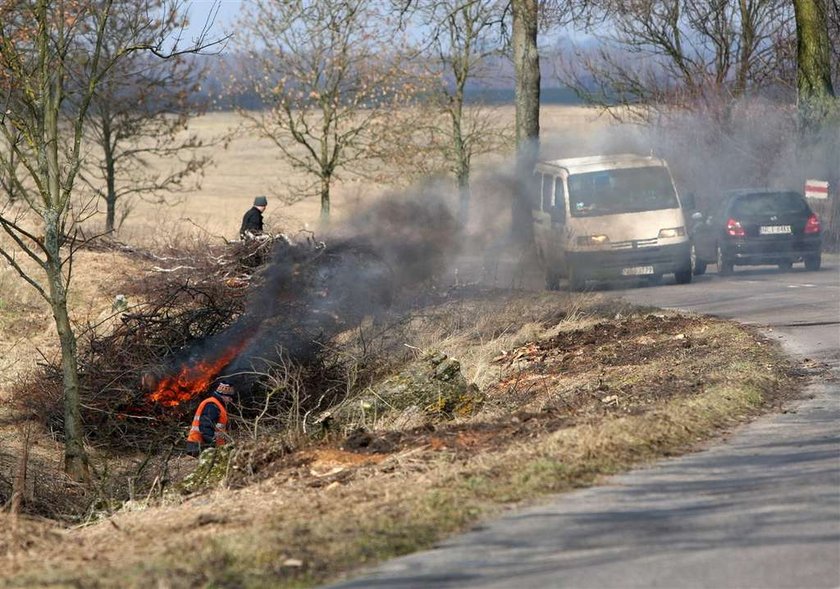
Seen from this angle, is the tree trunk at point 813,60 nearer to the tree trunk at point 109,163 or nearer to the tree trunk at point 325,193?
the tree trunk at point 325,193

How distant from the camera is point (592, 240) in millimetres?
23828

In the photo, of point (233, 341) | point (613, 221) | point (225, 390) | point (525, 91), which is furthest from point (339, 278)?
point (525, 91)

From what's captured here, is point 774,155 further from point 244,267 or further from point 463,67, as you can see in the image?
point 244,267

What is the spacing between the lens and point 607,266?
24000mm

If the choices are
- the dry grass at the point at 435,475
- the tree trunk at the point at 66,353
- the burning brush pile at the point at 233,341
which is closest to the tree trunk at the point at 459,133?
the burning brush pile at the point at 233,341

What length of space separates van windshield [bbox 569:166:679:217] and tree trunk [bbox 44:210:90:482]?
12758 mm

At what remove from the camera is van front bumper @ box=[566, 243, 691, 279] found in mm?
23891

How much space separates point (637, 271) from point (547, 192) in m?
2.23

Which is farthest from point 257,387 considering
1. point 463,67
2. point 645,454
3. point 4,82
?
point 463,67

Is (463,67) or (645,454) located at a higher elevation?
(463,67)

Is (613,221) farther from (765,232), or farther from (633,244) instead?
(765,232)

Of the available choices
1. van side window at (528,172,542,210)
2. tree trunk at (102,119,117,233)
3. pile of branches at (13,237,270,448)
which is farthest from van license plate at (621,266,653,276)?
tree trunk at (102,119,117,233)

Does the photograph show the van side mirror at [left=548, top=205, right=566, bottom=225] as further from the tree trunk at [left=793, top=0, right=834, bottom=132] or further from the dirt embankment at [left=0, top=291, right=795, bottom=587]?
the tree trunk at [left=793, top=0, right=834, bottom=132]

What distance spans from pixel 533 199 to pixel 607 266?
254cm
